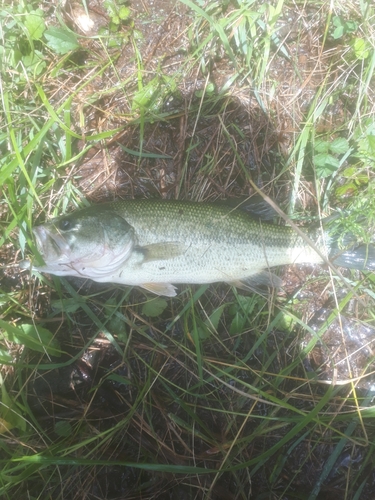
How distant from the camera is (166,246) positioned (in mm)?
2826

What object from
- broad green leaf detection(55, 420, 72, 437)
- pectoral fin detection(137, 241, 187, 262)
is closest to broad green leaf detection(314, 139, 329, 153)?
pectoral fin detection(137, 241, 187, 262)

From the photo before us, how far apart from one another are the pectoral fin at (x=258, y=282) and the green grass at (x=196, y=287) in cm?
17

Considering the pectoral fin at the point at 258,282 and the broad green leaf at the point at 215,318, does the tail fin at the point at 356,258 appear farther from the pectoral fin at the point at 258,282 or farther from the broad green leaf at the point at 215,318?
the broad green leaf at the point at 215,318

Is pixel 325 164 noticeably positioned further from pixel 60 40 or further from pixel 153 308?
→ pixel 60 40

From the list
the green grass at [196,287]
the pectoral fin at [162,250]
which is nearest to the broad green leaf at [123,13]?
the green grass at [196,287]

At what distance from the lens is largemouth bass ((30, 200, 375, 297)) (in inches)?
108

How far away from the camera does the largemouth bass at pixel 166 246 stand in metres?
2.74

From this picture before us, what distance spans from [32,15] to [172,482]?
4.18m

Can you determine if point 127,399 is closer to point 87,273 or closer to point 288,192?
point 87,273

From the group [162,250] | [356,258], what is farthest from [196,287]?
[356,258]

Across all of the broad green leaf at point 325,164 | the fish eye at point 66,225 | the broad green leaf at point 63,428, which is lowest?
the broad green leaf at point 63,428

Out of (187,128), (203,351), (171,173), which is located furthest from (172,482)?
(187,128)

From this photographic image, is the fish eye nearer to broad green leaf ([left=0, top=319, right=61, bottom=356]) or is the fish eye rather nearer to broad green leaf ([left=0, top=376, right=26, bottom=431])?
broad green leaf ([left=0, top=319, right=61, bottom=356])

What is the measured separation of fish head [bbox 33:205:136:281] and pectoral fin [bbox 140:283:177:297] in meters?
0.29
